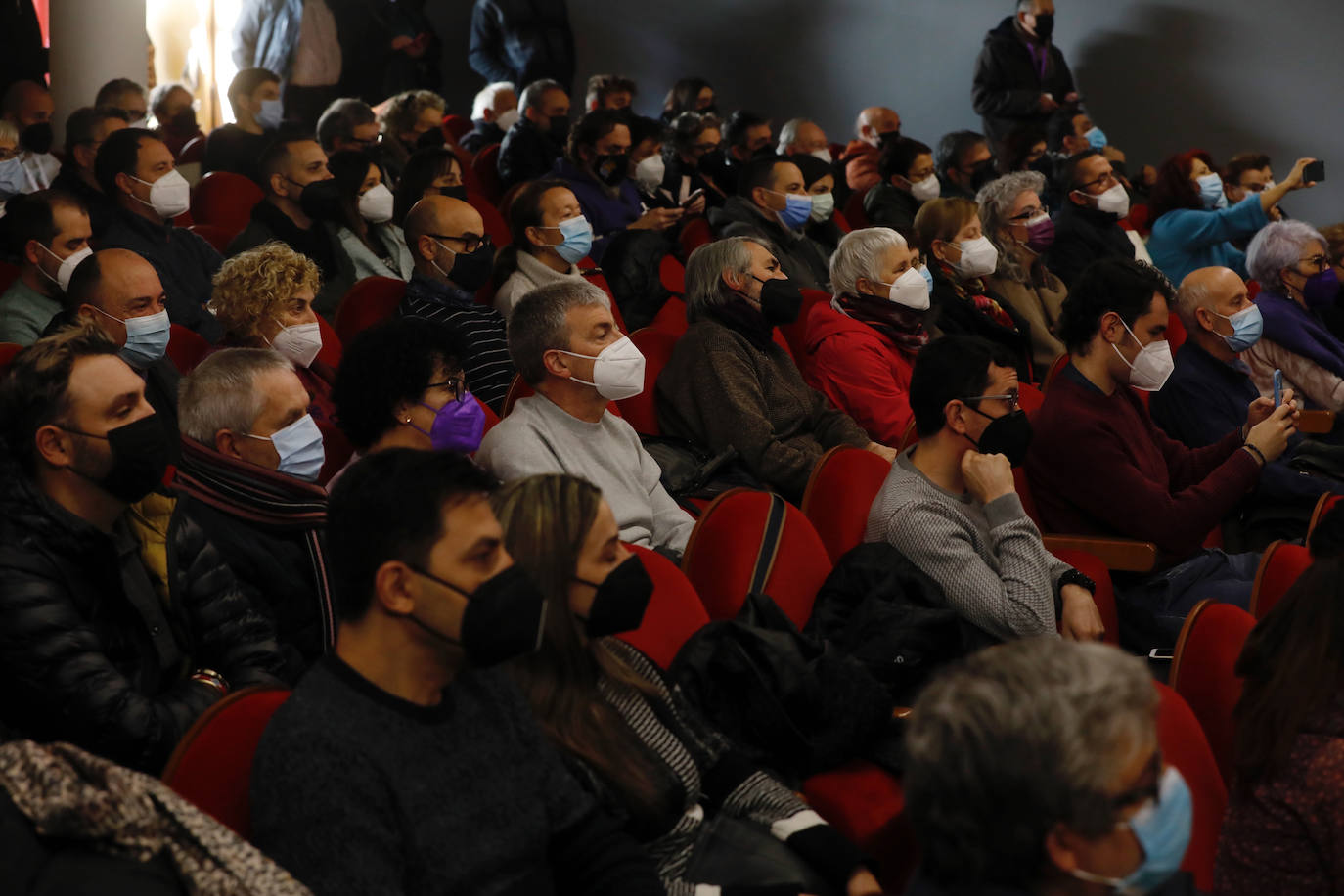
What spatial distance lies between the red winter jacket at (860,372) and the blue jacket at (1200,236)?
2632mm

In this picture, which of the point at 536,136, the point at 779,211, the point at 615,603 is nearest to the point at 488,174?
the point at 536,136

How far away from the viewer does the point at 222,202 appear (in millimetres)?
5660

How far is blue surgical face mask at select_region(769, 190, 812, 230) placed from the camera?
5469 mm

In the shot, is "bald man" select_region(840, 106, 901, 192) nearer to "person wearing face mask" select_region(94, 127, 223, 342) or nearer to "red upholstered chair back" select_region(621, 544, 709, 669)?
"person wearing face mask" select_region(94, 127, 223, 342)

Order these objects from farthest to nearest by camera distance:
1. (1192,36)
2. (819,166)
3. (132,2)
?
(1192,36) → (132,2) → (819,166)

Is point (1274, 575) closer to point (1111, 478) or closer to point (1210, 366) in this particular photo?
point (1111, 478)

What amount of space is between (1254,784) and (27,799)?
4.66 feet

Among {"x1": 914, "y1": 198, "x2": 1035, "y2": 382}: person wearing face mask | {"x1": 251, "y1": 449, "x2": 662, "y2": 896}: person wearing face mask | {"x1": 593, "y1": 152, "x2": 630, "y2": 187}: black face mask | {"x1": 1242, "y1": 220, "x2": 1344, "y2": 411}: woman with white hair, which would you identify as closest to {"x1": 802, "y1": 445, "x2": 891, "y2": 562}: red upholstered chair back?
{"x1": 251, "y1": 449, "x2": 662, "y2": 896}: person wearing face mask

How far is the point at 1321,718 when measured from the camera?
1731mm

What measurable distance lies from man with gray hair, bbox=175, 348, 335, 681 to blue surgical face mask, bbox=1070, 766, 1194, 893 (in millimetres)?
1447

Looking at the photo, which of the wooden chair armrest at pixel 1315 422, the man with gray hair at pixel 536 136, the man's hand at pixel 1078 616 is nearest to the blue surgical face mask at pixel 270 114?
the man with gray hair at pixel 536 136

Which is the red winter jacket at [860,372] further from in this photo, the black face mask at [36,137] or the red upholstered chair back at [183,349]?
the black face mask at [36,137]

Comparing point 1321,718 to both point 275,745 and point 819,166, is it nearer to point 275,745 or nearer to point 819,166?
point 275,745

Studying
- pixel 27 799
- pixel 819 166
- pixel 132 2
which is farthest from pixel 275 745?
pixel 132 2
